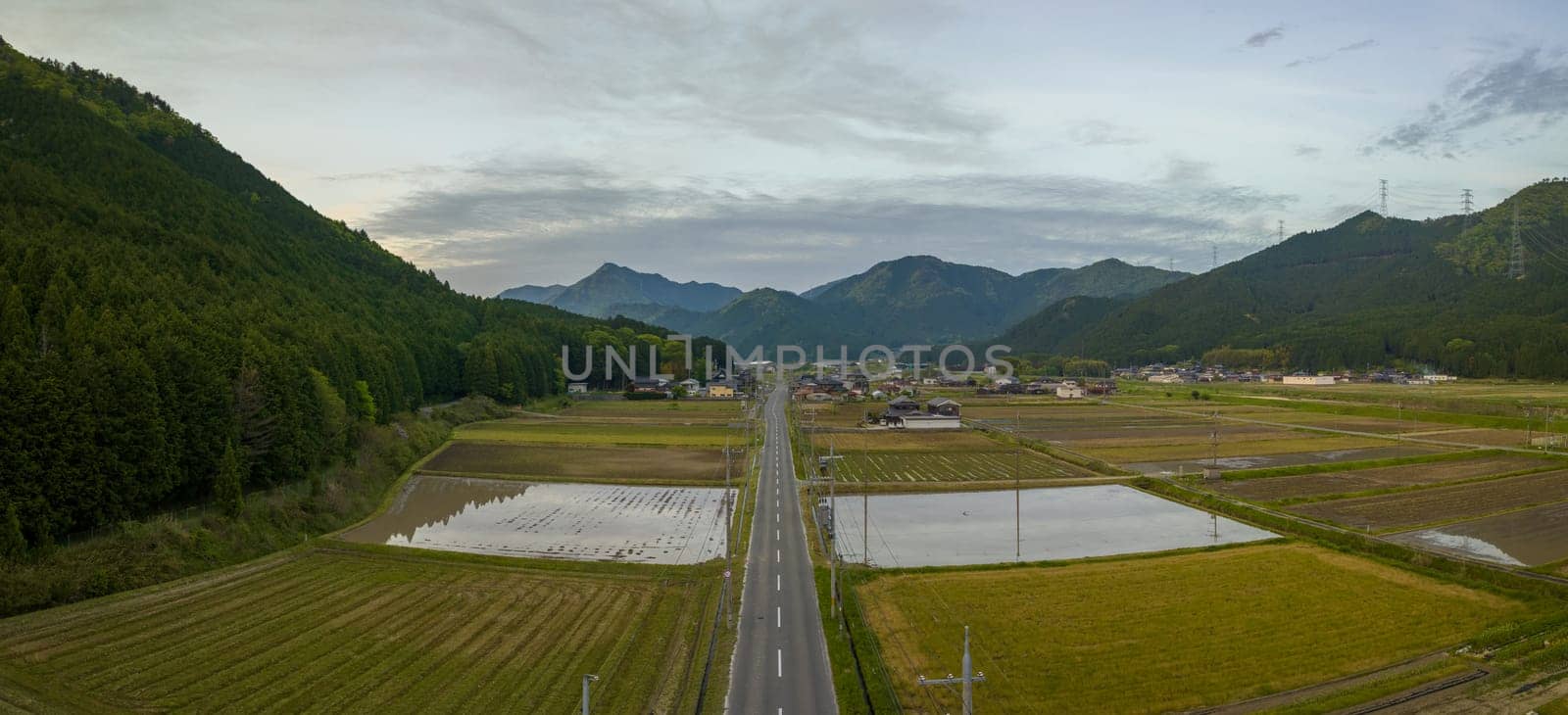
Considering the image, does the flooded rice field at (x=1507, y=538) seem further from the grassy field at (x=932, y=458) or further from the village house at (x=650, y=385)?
the village house at (x=650, y=385)

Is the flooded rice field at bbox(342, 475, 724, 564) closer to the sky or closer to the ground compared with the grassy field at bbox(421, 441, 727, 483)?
closer to the ground

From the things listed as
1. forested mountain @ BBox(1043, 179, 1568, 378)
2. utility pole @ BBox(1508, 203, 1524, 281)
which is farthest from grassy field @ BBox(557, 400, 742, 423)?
utility pole @ BBox(1508, 203, 1524, 281)

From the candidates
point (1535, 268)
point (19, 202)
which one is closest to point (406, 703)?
point (19, 202)

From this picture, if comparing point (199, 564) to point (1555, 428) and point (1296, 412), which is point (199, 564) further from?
point (1296, 412)

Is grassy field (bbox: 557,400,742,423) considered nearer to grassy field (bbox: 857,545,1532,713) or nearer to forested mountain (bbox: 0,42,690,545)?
forested mountain (bbox: 0,42,690,545)

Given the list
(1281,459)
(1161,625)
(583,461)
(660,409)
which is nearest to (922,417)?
(1281,459)

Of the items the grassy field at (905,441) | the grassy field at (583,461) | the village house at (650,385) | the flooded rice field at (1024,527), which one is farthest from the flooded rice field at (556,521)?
the village house at (650,385)
